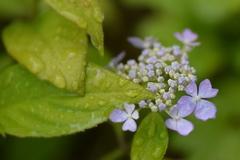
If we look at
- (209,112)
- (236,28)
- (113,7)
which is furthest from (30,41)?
(236,28)

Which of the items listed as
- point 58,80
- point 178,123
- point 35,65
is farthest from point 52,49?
point 178,123

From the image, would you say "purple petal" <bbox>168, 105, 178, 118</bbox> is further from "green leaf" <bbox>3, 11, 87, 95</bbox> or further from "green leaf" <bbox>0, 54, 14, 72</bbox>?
"green leaf" <bbox>0, 54, 14, 72</bbox>

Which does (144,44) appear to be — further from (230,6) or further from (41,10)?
(230,6)

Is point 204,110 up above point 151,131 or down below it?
above

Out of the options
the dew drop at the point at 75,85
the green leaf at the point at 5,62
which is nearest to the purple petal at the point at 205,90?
the dew drop at the point at 75,85

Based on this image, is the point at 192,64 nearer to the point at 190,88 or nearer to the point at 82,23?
the point at 190,88
